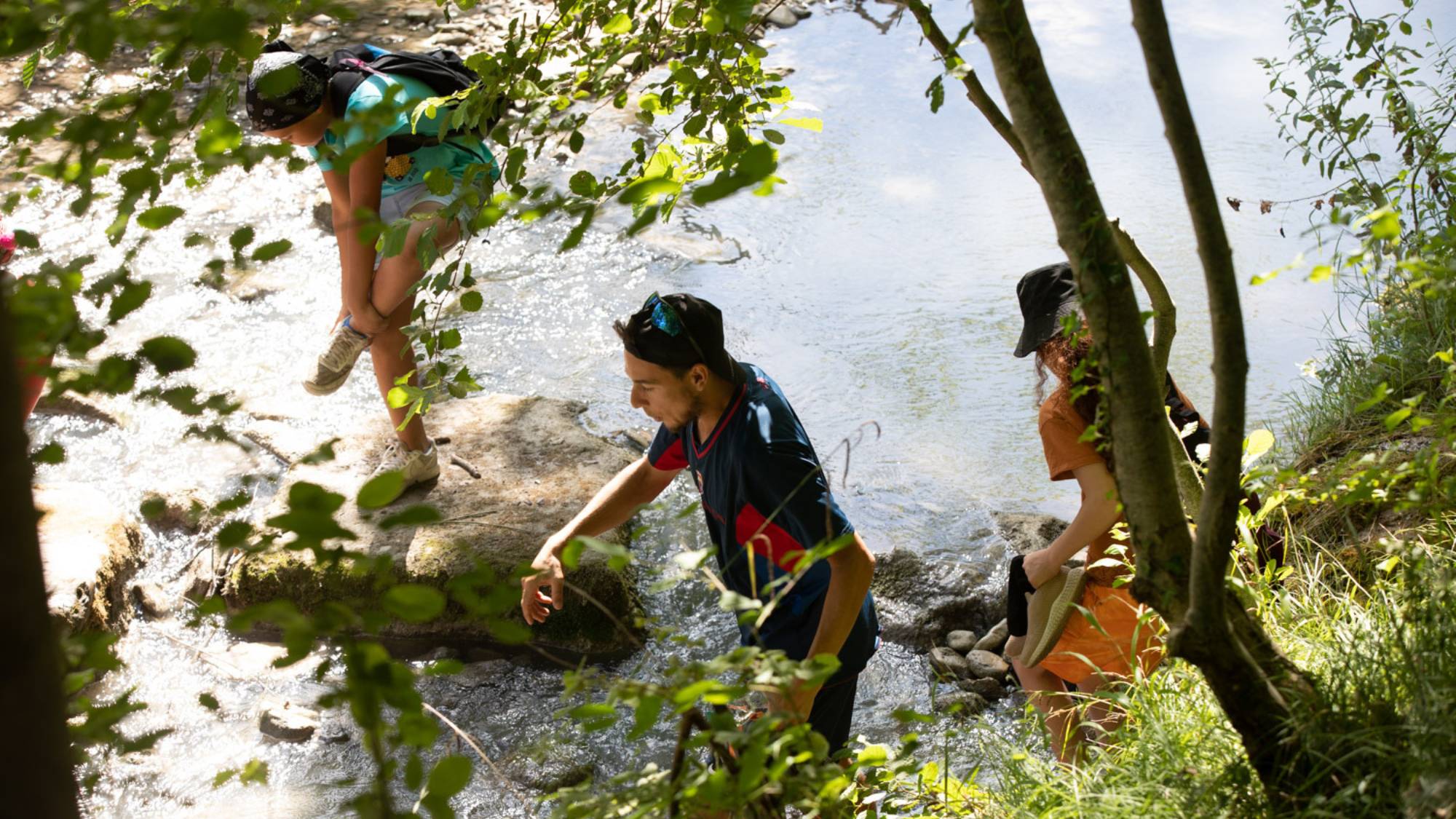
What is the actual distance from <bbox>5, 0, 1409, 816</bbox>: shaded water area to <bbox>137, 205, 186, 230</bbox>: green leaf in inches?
84.3

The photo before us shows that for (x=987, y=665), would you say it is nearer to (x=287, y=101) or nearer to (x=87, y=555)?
A: (x=287, y=101)

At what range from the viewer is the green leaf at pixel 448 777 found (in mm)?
1182

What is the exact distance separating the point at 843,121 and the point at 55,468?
22.6 ft

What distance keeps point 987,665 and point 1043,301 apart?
5.81ft

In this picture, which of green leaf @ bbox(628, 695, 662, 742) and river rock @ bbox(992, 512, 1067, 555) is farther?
river rock @ bbox(992, 512, 1067, 555)

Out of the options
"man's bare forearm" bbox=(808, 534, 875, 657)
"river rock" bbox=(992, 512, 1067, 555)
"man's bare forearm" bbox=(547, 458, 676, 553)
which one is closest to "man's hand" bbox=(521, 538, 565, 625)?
"man's bare forearm" bbox=(547, 458, 676, 553)

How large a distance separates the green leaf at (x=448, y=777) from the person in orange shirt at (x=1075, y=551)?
210 cm

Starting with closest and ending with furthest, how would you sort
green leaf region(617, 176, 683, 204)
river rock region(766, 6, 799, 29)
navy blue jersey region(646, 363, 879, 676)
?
green leaf region(617, 176, 683, 204), navy blue jersey region(646, 363, 879, 676), river rock region(766, 6, 799, 29)

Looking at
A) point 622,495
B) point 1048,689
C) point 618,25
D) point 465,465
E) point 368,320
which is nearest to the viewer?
point 618,25

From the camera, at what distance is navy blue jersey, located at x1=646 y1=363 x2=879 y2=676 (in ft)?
9.17

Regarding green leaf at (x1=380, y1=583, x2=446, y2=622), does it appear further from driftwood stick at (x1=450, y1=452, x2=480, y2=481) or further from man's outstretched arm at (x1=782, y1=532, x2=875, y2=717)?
driftwood stick at (x1=450, y1=452, x2=480, y2=481)

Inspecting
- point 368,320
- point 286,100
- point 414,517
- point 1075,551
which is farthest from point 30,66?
point 1075,551

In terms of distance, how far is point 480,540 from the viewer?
183 inches

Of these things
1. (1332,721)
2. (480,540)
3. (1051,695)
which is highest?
(1332,721)
